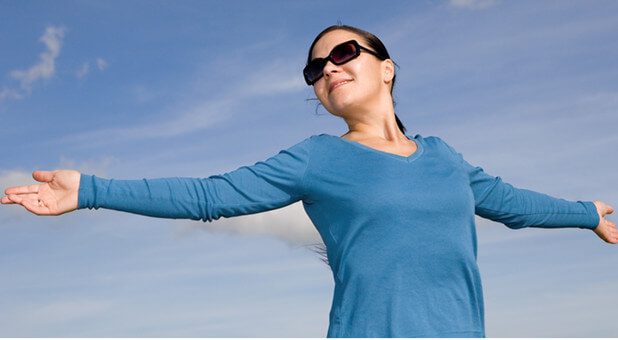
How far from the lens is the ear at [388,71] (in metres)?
4.57

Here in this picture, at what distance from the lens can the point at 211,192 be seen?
361 cm

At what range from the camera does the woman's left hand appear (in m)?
5.43

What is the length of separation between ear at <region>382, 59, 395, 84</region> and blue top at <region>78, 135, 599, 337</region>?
80 cm

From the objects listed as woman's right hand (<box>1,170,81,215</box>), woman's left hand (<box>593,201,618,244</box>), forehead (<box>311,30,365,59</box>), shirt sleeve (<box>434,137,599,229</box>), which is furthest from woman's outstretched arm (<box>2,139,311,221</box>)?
woman's left hand (<box>593,201,618,244</box>)

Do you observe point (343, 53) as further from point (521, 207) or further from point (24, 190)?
point (24, 190)

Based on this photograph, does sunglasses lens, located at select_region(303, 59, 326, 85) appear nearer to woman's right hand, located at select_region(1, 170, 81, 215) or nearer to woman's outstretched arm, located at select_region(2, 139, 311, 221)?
woman's outstretched arm, located at select_region(2, 139, 311, 221)

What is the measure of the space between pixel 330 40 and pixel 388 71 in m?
0.53

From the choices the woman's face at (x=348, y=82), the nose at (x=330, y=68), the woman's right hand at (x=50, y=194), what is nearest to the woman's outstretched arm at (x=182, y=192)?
the woman's right hand at (x=50, y=194)

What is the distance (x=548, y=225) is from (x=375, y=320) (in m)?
2.35

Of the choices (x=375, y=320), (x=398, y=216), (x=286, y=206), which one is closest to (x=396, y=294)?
(x=375, y=320)

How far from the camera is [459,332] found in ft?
11.8

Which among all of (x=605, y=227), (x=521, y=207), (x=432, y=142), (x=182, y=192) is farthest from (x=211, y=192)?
(x=605, y=227)

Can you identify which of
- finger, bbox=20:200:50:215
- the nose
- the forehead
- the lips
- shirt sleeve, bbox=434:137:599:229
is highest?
the forehead

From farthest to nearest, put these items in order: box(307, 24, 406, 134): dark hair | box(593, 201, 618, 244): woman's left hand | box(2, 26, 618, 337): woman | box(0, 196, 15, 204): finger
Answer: box(593, 201, 618, 244): woman's left hand
box(307, 24, 406, 134): dark hair
box(2, 26, 618, 337): woman
box(0, 196, 15, 204): finger
